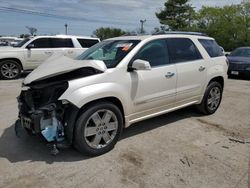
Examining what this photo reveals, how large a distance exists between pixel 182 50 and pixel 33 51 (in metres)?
7.67

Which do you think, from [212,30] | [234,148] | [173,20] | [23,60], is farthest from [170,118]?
[173,20]

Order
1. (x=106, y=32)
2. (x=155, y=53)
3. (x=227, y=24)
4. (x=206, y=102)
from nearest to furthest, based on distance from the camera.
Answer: (x=155, y=53) → (x=206, y=102) → (x=227, y=24) → (x=106, y=32)

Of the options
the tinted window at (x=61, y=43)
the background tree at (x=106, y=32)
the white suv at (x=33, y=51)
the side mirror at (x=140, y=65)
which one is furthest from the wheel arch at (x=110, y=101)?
the background tree at (x=106, y=32)

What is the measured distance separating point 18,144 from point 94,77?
1.64m

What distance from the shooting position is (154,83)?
446 centimetres

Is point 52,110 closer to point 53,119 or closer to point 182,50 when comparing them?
point 53,119

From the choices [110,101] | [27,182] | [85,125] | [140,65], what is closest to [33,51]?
[110,101]

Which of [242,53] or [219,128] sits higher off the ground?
[242,53]

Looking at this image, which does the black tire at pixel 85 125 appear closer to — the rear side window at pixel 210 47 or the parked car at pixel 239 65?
the rear side window at pixel 210 47

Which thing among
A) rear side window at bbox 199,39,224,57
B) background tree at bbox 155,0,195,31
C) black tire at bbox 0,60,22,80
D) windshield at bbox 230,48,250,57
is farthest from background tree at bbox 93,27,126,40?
rear side window at bbox 199,39,224,57

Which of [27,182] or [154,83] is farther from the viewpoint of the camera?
[154,83]

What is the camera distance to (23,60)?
1095 centimetres

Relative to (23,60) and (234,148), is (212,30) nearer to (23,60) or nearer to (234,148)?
(23,60)

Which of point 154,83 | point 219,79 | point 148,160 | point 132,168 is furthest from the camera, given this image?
point 219,79
